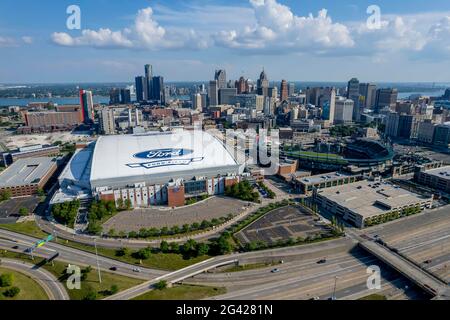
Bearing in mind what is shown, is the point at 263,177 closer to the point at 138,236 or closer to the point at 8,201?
the point at 138,236

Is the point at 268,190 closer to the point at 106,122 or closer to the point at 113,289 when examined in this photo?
the point at 113,289

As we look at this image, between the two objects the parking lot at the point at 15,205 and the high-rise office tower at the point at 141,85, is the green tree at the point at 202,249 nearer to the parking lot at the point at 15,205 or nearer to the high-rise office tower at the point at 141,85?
the parking lot at the point at 15,205

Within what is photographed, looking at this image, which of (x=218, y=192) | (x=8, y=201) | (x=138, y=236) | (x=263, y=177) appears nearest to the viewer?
(x=138, y=236)

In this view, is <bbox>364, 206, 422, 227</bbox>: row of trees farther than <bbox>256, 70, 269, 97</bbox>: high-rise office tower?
No

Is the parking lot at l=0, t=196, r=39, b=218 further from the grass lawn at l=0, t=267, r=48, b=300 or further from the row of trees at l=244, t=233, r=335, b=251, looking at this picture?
the row of trees at l=244, t=233, r=335, b=251

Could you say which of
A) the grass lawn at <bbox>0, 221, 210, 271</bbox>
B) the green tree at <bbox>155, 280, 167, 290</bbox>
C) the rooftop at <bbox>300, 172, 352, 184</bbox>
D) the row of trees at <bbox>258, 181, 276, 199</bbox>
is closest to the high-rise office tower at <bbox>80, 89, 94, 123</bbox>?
the row of trees at <bbox>258, 181, 276, 199</bbox>
